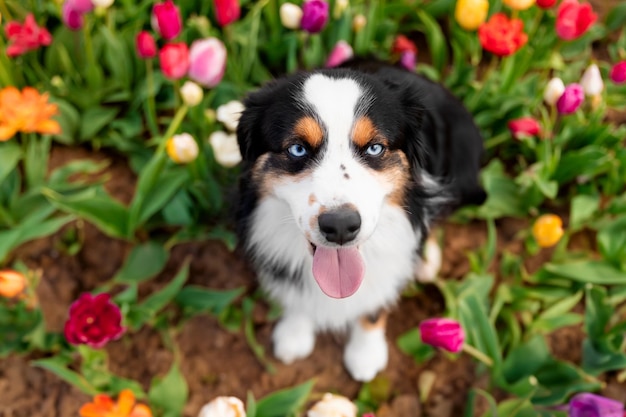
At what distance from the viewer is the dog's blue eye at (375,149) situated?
1572 mm

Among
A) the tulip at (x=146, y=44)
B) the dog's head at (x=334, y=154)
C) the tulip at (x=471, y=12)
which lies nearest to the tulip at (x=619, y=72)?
the tulip at (x=471, y=12)

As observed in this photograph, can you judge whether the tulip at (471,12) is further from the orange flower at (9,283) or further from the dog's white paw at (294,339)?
the orange flower at (9,283)

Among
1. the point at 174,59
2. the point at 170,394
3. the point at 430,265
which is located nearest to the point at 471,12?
the point at 430,265

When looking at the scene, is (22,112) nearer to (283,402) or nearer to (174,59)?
(174,59)

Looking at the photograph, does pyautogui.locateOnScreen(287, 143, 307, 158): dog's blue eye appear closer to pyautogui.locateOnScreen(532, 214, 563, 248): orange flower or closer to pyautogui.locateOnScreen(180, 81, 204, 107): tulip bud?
pyautogui.locateOnScreen(180, 81, 204, 107): tulip bud

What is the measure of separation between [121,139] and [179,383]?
109 centimetres

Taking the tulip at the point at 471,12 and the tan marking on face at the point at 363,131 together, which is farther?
the tulip at the point at 471,12

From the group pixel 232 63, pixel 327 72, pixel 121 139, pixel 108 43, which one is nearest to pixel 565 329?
pixel 327 72

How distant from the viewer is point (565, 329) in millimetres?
2359

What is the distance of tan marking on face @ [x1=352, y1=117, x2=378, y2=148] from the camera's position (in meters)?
1.52

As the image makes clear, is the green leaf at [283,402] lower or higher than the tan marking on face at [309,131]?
lower

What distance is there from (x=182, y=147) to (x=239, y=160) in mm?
214

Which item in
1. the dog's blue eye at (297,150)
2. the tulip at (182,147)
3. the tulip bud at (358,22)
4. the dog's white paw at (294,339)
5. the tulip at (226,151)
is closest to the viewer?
the dog's blue eye at (297,150)

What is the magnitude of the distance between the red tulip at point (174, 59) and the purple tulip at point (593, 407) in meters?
1.68
